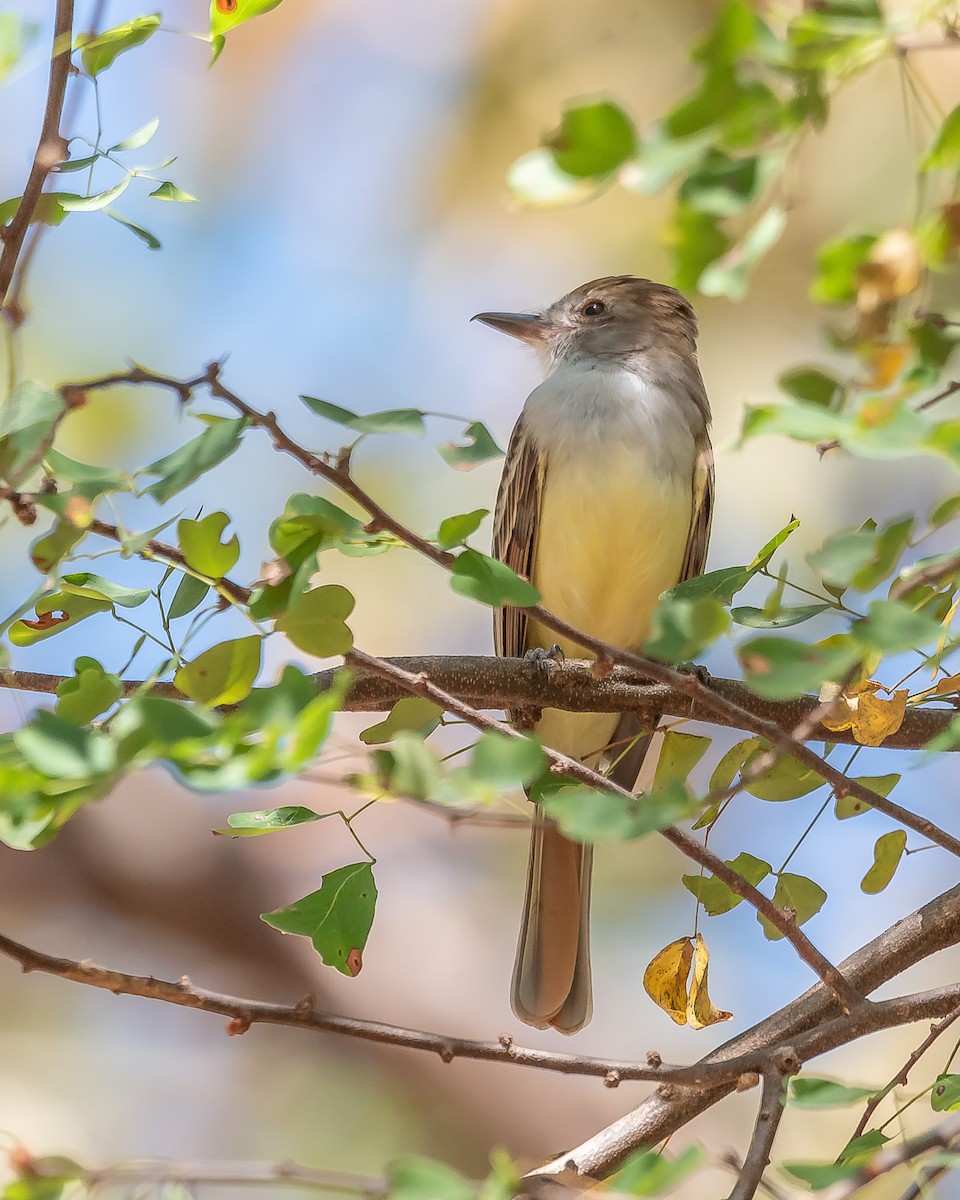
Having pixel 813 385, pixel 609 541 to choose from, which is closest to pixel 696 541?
pixel 609 541

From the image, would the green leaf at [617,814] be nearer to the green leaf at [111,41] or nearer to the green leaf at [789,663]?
the green leaf at [789,663]

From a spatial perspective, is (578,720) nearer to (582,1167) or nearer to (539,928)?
(539,928)

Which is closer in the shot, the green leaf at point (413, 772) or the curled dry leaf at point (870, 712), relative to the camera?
the green leaf at point (413, 772)

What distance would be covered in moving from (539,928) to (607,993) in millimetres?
3078

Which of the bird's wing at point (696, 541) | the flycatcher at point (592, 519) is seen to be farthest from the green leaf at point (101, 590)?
the bird's wing at point (696, 541)

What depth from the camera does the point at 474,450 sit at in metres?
1.65

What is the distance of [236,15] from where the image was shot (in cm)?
178

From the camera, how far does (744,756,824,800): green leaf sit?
225 centimetres

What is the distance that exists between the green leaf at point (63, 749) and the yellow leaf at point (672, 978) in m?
1.31

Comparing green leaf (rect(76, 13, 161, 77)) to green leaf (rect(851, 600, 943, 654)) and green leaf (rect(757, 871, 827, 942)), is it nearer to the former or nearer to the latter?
green leaf (rect(851, 600, 943, 654))

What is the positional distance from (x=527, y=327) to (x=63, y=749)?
12.5 ft

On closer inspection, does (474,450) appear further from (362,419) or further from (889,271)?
(889,271)

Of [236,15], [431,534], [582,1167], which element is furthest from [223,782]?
[582,1167]

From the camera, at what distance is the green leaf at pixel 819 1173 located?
138 cm
